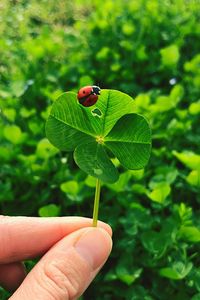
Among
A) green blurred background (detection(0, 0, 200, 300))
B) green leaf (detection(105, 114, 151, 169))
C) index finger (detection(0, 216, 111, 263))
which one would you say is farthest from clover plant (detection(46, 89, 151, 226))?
green blurred background (detection(0, 0, 200, 300))

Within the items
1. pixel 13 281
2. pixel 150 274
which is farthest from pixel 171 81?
pixel 13 281

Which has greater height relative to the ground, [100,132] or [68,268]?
[100,132]

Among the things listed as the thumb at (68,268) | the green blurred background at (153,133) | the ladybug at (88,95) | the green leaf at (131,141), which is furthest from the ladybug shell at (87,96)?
the green blurred background at (153,133)

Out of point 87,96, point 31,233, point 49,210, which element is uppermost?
point 87,96

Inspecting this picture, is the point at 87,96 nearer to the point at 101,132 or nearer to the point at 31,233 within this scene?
the point at 101,132

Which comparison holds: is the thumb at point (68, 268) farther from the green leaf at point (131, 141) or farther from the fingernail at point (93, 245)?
the green leaf at point (131, 141)

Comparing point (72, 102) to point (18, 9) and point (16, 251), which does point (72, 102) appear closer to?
point (16, 251)

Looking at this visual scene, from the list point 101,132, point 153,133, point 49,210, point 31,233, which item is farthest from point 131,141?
point 153,133
